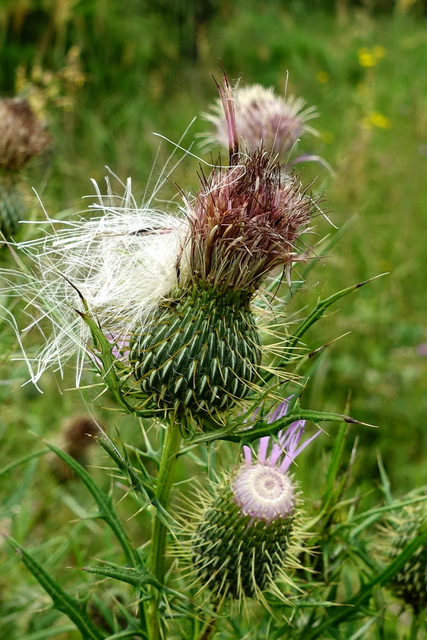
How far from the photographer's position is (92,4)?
8055 millimetres

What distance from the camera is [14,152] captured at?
306 cm

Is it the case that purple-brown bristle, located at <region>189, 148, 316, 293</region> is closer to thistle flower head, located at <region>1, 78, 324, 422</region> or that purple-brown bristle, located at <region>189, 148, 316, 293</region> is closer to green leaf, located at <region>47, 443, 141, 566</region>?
thistle flower head, located at <region>1, 78, 324, 422</region>

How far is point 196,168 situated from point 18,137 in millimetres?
2258

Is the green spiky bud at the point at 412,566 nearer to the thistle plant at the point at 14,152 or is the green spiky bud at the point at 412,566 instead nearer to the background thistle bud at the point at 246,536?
the background thistle bud at the point at 246,536

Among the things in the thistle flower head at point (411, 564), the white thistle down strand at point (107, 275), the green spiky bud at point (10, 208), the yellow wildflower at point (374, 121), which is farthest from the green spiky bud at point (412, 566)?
the yellow wildflower at point (374, 121)

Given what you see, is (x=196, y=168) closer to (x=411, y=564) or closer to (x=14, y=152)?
(x=14, y=152)

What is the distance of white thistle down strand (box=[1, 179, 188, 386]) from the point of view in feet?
5.50

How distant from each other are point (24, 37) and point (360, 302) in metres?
5.33

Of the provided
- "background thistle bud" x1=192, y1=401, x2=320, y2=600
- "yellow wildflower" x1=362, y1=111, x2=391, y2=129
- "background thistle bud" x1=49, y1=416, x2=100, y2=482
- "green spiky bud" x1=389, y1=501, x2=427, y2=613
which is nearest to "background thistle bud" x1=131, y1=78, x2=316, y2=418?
"background thistle bud" x1=192, y1=401, x2=320, y2=600

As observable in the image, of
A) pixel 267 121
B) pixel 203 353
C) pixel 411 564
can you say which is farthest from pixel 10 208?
pixel 411 564

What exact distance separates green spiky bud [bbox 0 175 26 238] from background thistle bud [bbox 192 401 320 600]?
1655mm

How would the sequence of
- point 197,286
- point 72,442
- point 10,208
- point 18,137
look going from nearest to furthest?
1. point 197,286
2. point 10,208
3. point 18,137
4. point 72,442

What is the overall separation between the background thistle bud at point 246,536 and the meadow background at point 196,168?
342 mm

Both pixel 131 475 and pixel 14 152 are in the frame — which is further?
pixel 14 152
